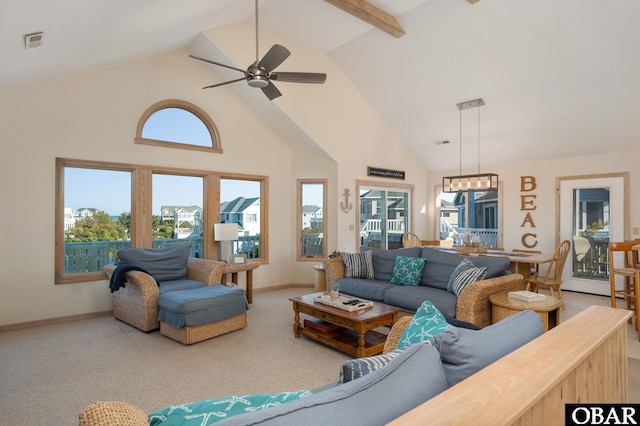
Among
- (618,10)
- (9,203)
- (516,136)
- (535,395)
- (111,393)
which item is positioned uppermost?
(618,10)

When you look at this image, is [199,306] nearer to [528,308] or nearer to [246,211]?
[246,211]

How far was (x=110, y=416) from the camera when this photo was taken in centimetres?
97

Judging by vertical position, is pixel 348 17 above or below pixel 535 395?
above

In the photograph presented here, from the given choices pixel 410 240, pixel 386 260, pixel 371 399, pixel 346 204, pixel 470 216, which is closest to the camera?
pixel 371 399

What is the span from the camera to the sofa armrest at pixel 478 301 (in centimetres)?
347

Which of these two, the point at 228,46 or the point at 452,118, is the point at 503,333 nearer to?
the point at 228,46

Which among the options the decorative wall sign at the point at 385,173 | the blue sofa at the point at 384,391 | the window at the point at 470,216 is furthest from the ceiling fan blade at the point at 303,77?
the window at the point at 470,216

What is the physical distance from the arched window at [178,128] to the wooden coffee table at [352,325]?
129 inches

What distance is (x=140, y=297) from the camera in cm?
414

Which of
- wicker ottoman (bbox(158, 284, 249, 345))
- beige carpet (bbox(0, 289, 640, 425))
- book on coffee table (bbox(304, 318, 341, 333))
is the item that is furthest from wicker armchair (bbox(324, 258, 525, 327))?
wicker ottoman (bbox(158, 284, 249, 345))

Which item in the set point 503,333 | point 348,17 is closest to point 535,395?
point 503,333

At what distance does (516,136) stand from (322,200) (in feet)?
12.1

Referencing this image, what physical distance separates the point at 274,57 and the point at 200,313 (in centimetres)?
273

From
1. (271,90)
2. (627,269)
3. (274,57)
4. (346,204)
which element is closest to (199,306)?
(271,90)
